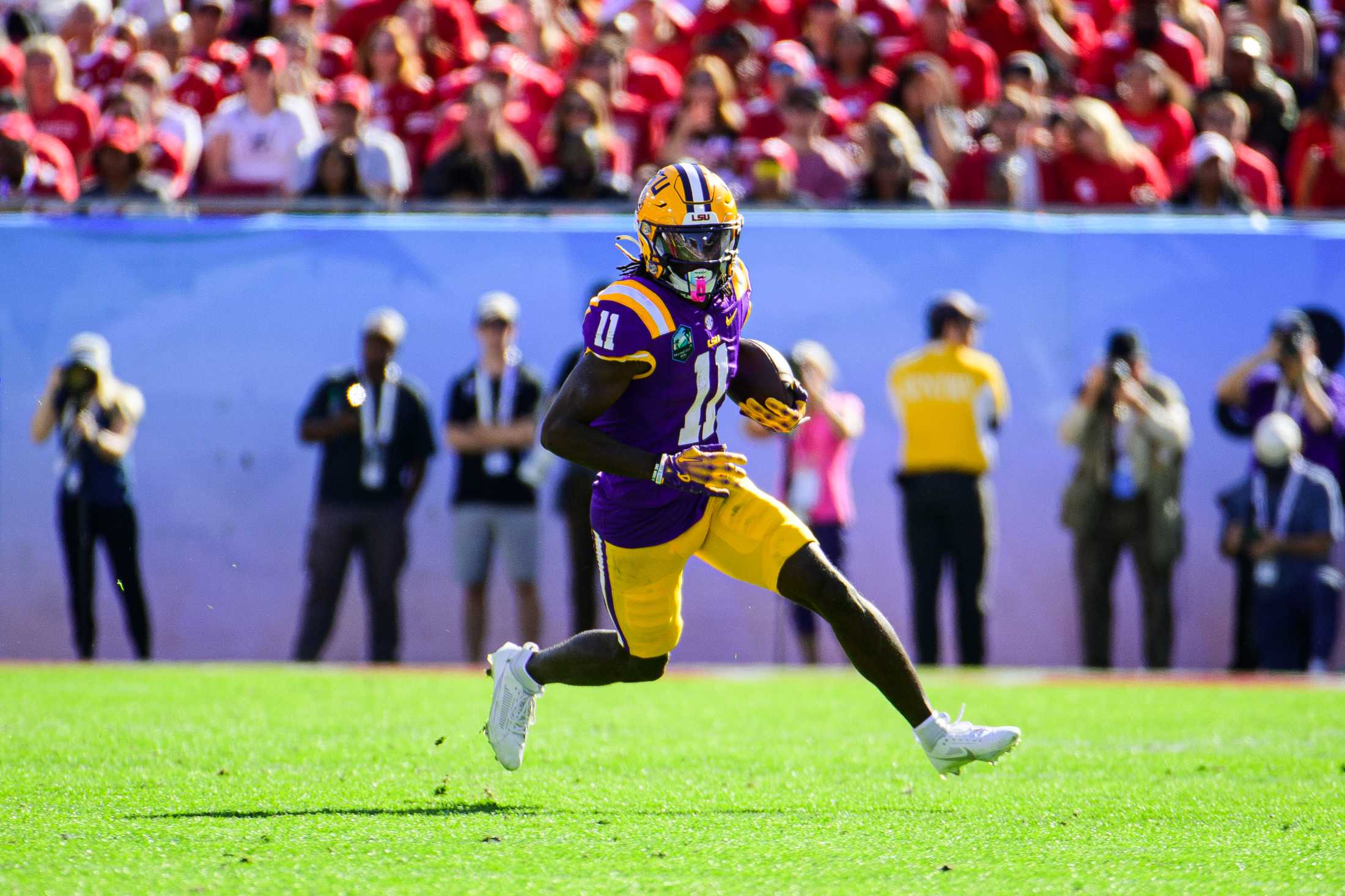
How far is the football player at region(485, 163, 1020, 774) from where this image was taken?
→ 5.38 metres

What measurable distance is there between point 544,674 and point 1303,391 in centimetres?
629

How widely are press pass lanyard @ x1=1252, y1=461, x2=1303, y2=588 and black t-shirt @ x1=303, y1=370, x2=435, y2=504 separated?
4.87m

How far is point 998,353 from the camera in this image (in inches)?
425

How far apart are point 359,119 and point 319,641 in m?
3.26

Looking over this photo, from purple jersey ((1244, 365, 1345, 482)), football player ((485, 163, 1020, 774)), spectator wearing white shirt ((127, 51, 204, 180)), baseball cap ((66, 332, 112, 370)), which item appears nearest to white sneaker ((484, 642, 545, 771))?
football player ((485, 163, 1020, 774))

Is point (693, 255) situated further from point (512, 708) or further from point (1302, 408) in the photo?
point (1302, 408)

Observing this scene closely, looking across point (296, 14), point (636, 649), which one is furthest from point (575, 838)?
point (296, 14)

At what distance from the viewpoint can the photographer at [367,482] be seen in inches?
419

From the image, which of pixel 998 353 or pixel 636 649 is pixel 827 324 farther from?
pixel 636 649

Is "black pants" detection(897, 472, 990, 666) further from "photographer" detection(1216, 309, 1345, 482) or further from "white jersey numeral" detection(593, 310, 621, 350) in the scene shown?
"white jersey numeral" detection(593, 310, 621, 350)

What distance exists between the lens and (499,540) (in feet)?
35.2

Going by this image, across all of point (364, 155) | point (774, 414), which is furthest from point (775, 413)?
point (364, 155)

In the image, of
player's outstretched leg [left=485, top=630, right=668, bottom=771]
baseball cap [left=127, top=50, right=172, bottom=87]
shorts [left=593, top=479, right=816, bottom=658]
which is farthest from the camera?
baseball cap [left=127, top=50, right=172, bottom=87]

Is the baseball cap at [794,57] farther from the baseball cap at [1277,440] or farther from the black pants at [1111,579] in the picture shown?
the baseball cap at [1277,440]
